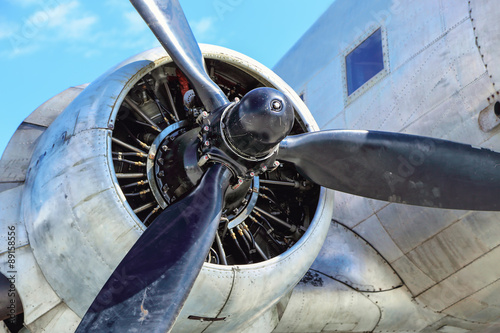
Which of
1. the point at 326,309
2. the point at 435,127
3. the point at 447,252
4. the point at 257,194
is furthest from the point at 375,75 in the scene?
the point at 326,309

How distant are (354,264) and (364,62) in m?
2.45

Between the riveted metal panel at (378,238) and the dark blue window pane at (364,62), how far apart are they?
1679 mm

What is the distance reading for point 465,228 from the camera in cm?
591

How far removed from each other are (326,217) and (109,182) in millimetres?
2001

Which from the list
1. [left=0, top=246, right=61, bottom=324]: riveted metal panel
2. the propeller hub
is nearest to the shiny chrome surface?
the propeller hub

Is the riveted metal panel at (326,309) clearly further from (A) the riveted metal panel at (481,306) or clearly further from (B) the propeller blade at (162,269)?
(B) the propeller blade at (162,269)

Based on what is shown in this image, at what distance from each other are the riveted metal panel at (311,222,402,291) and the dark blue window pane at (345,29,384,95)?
1.83 m

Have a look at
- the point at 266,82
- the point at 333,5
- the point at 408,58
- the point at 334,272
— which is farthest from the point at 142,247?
the point at 333,5

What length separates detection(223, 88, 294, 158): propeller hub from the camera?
455 centimetres

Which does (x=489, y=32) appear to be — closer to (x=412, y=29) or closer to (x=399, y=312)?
(x=412, y=29)

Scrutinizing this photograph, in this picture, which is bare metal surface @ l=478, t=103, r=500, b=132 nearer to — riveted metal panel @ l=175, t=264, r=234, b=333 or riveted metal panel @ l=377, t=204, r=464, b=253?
riveted metal panel @ l=377, t=204, r=464, b=253

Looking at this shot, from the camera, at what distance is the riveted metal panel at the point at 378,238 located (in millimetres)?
6512

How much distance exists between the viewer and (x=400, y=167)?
5273 millimetres

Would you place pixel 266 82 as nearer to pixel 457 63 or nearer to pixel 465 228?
pixel 457 63
